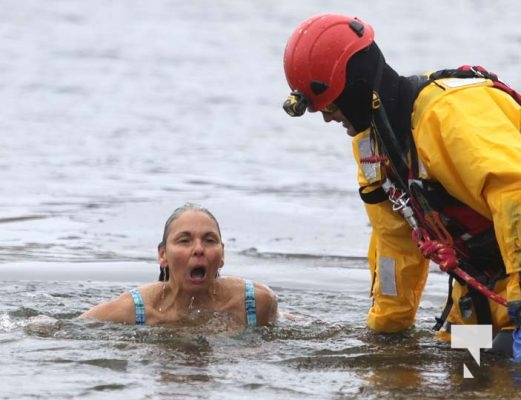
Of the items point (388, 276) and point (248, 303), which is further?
point (248, 303)

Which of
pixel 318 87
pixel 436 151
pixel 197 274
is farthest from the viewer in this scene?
pixel 197 274

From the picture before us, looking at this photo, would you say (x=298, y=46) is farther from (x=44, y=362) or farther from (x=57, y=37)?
(x=57, y=37)

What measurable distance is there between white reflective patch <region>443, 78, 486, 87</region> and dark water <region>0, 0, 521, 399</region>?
4.57 feet

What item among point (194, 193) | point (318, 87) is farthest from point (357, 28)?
point (194, 193)

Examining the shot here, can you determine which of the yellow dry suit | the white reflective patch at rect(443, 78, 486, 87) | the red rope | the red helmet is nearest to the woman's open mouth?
the yellow dry suit

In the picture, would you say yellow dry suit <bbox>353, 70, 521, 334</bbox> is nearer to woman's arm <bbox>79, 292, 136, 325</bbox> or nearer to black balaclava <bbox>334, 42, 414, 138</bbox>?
black balaclava <bbox>334, 42, 414, 138</bbox>

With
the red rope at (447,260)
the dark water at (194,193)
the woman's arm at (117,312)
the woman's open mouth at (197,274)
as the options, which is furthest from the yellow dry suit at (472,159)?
the woman's arm at (117,312)

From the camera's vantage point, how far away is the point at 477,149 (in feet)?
20.9

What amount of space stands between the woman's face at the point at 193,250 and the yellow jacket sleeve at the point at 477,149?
1.55 metres

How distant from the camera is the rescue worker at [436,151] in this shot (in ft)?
21.0

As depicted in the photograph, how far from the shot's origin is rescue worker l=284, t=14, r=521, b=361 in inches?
252

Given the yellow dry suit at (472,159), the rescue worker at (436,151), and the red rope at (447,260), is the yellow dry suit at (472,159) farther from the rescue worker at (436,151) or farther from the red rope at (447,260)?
the red rope at (447,260)

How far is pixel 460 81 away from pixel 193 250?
6.11ft

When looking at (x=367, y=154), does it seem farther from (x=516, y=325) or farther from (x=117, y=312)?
(x=117, y=312)
